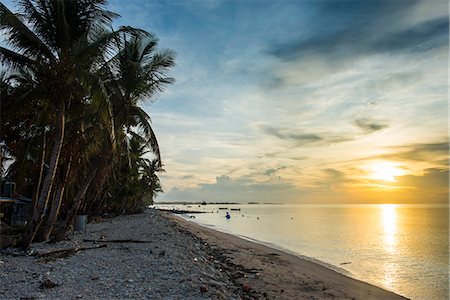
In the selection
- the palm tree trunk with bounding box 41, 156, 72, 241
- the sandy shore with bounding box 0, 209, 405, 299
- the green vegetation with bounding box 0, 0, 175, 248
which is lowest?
the sandy shore with bounding box 0, 209, 405, 299

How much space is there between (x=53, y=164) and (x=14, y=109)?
8.31ft

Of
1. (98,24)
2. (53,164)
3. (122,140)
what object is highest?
(98,24)

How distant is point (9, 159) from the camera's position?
72.5 feet

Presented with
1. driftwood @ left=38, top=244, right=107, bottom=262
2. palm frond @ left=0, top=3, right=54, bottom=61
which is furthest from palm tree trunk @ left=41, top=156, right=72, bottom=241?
palm frond @ left=0, top=3, right=54, bottom=61

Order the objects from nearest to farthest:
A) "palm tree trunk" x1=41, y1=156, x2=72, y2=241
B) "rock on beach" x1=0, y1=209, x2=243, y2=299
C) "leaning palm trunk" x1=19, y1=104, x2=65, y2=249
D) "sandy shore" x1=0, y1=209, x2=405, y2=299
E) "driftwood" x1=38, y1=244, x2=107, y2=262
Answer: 1. "rock on beach" x1=0, y1=209, x2=243, y2=299
2. "sandy shore" x1=0, y1=209, x2=405, y2=299
3. "driftwood" x1=38, y1=244, x2=107, y2=262
4. "leaning palm trunk" x1=19, y1=104, x2=65, y2=249
5. "palm tree trunk" x1=41, y1=156, x2=72, y2=241

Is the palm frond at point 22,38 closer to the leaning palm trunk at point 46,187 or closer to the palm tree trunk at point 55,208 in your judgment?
the leaning palm trunk at point 46,187

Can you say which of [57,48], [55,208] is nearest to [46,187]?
[55,208]

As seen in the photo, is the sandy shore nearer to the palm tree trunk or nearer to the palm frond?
the palm tree trunk

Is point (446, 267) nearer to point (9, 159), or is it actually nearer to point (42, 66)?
point (42, 66)

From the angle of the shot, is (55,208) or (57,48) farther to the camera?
(55,208)

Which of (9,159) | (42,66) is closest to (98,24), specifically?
(42,66)

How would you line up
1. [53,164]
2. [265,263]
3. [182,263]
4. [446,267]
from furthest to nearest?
1. [446,267]
2. [265,263]
3. [53,164]
4. [182,263]

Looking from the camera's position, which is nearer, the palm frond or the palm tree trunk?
the palm frond

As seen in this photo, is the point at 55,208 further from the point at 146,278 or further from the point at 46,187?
the point at 146,278
